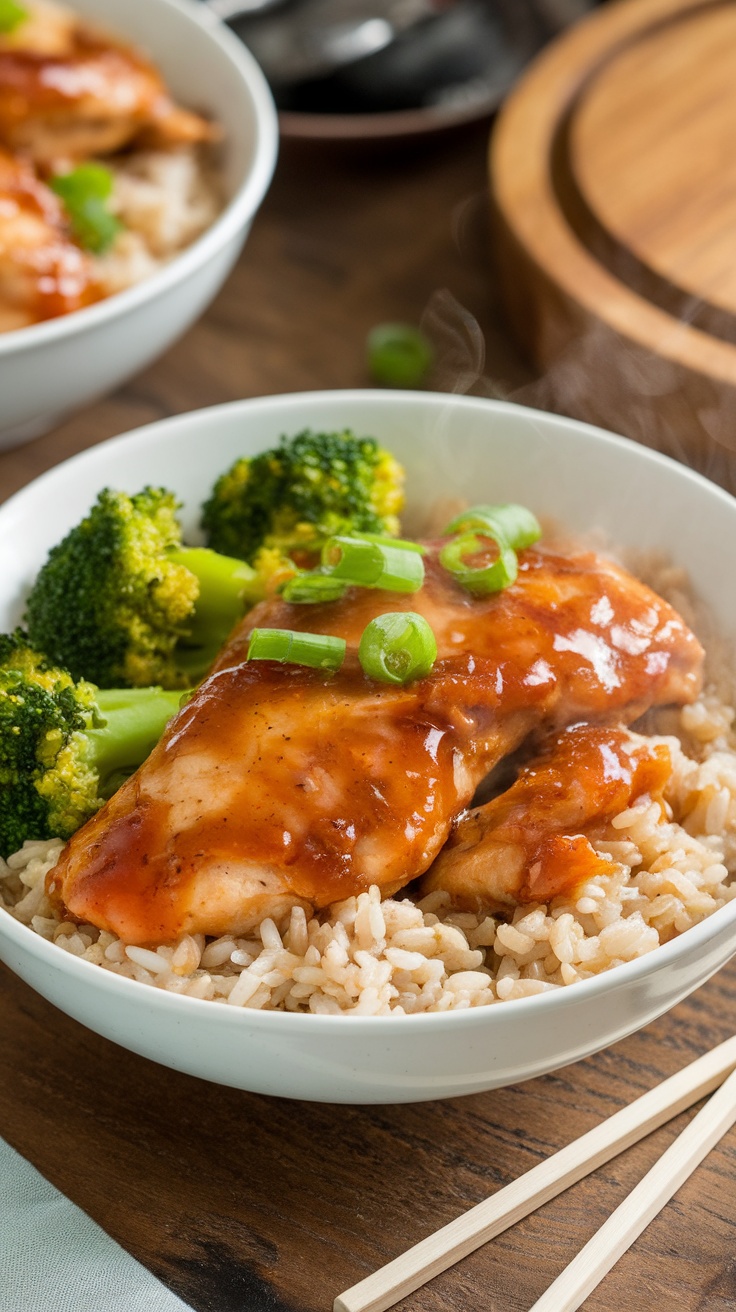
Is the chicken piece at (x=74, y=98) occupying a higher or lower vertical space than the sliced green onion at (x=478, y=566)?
lower

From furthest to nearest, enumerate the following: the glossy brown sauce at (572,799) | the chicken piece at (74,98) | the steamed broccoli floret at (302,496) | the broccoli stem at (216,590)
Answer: the chicken piece at (74,98) → the steamed broccoli floret at (302,496) → the broccoli stem at (216,590) → the glossy brown sauce at (572,799)

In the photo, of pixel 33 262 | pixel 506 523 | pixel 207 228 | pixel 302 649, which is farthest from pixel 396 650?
pixel 207 228

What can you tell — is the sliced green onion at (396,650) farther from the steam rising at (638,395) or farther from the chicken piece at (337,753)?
the steam rising at (638,395)

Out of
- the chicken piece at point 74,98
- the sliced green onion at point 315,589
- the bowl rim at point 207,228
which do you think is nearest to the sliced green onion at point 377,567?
the sliced green onion at point 315,589

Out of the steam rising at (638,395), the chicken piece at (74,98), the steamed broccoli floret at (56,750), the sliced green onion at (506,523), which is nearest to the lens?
the steamed broccoli floret at (56,750)

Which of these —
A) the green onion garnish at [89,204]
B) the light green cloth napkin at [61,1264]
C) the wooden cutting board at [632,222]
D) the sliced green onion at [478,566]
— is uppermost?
the wooden cutting board at [632,222]

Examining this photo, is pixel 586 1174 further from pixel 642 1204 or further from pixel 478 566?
pixel 478 566

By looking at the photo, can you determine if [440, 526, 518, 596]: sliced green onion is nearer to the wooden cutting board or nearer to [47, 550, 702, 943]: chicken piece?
[47, 550, 702, 943]: chicken piece
